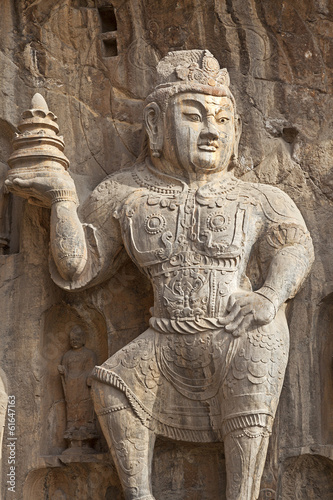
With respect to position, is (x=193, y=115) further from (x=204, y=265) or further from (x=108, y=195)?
(x=204, y=265)

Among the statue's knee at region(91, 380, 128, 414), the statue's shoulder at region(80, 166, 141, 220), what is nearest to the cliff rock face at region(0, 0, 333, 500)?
the statue's shoulder at region(80, 166, 141, 220)

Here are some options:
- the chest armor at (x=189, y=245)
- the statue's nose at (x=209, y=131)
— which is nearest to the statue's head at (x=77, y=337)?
the chest armor at (x=189, y=245)

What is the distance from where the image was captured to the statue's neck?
730cm

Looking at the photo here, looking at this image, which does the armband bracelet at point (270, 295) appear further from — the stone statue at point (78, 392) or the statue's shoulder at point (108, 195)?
the stone statue at point (78, 392)

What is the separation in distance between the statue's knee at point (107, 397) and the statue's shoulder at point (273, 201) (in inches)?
59.7

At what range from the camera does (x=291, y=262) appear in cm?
696

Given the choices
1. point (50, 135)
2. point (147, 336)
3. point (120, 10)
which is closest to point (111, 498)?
point (147, 336)

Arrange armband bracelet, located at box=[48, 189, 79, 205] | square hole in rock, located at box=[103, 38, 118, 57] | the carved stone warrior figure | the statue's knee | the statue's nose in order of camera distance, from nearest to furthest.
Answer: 1. the carved stone warrior figure
2. the statue's knee
3. the statue's nose
4. armband bracelet, located at box=[48, 189, 79, 205]
5. square hole in rock, located at box=[103, 38, 118, 57]

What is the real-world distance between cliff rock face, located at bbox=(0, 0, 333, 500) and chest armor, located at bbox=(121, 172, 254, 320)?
0.47m

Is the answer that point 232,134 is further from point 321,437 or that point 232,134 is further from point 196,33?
point 321,437

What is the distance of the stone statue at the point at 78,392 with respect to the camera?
7328mm

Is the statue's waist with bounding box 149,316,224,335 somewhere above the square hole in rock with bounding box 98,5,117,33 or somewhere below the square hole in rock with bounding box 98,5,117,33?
below

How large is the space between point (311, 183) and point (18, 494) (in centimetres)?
296

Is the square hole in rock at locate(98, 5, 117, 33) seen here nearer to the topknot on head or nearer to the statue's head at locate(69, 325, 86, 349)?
the topknot on head
